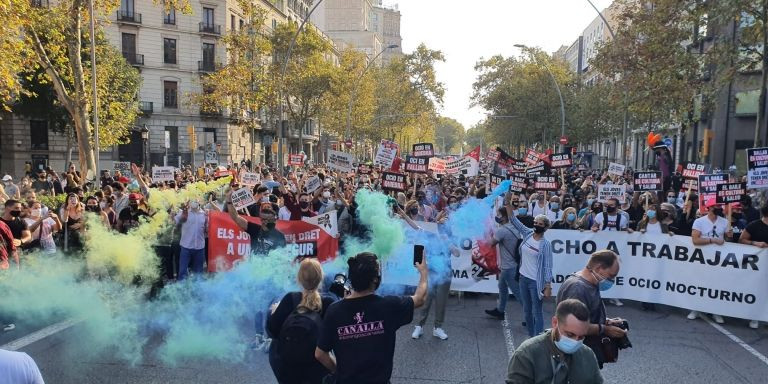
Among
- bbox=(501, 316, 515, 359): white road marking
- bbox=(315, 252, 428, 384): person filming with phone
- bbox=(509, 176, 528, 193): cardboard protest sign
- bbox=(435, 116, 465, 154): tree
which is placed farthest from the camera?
bbox=(435, 116, 465, 154): tree

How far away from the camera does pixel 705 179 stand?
10.4m

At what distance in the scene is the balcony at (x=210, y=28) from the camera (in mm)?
47750

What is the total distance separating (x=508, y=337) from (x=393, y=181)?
4765mm

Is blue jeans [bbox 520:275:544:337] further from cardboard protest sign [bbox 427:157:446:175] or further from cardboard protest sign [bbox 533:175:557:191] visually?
cardboard protest sign [bbox 427:157:446:175]

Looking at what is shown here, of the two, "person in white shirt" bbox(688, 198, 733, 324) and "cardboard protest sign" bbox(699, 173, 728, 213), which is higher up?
"cardboard protest sign" bbox(699, 173, 728, 213)

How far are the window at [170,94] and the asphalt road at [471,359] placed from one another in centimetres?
4355

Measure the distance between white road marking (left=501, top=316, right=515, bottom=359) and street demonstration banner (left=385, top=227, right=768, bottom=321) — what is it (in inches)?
46.8

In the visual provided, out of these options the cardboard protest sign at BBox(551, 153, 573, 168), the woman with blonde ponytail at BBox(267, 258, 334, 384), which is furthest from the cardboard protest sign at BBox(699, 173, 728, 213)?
the woman with blonde ponytail at BBox(267, 258, 334, 384)

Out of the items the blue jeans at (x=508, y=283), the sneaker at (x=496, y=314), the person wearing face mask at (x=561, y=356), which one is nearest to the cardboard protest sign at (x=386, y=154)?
the sneaker at (x=496, y=314)

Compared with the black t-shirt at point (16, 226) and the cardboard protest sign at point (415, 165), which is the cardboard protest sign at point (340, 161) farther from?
the black t-shirt at point (16, 226)

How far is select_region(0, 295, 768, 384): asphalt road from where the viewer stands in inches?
226

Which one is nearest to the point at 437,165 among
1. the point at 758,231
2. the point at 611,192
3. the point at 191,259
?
the point at 611,192

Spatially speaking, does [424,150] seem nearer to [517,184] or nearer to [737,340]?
[517,184]

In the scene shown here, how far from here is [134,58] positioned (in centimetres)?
4597
